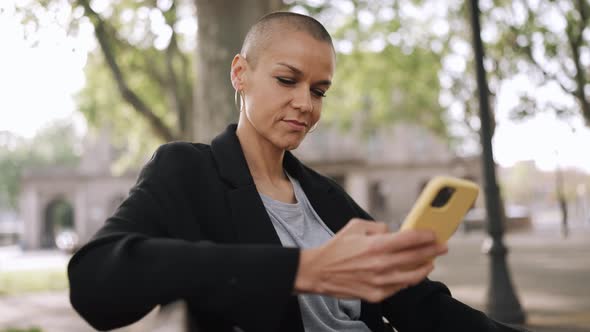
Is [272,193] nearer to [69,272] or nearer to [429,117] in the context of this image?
[69,272]

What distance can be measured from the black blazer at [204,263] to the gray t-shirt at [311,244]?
0.19 ft

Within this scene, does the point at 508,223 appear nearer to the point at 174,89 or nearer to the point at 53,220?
the point at 174,89

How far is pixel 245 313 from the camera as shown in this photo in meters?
1.15

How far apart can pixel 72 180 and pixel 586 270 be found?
43483 millimetres

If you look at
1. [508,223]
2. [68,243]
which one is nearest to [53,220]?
[68,243]

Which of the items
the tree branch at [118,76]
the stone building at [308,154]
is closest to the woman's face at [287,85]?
the tree branch at [118,76]

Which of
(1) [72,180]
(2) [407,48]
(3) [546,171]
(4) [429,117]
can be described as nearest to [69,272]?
→ (2) [407,48]

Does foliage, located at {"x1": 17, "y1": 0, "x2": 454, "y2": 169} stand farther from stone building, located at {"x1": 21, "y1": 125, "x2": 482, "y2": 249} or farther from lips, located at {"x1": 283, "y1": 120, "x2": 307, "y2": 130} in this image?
stone building, located at {"x1": 21, "y1": 125, "x2": 482, "y2": 249}

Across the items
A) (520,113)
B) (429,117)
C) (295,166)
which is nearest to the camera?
(295,166)

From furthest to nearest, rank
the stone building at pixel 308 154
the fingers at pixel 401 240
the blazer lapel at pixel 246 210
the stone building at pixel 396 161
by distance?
the stone building at pixel 308 154, the stone building at pixel 396 161, the blazer lapel at pixel 246 210, the fingers at pixel 401 240

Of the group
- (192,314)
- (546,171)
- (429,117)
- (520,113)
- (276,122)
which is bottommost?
(546,171)

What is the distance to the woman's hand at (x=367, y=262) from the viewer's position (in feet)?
3.40

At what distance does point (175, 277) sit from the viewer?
1112 mm

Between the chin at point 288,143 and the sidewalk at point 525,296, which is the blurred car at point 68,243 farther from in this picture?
the chin at point 288,143
